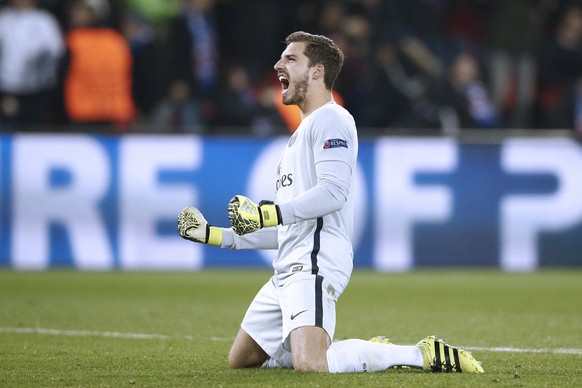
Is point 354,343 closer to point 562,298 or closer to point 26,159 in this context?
point 562,298

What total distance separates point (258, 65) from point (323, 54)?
9.13 m

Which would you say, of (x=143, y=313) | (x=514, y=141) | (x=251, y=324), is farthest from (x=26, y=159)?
(x=251, y=324)

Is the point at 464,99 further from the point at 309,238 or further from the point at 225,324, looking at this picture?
the point at 309,238

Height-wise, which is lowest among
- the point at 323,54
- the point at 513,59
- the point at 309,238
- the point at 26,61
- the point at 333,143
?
the point at 309,238

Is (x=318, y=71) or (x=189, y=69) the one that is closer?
(x=318, y=71)

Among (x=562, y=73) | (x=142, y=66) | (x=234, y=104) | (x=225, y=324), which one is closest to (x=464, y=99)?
(x=562, y=73)

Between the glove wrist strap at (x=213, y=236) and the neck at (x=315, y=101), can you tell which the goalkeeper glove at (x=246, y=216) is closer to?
the glove wrist strap at (x=213, y=236)

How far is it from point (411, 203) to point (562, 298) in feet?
8.29

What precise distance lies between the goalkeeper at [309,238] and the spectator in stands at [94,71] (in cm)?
730

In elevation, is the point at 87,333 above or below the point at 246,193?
below

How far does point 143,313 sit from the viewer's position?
30.3 feet

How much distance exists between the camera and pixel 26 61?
13203mm

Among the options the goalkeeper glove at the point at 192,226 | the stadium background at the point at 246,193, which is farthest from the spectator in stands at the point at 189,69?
the goalkeeper glove at the point at 192,226

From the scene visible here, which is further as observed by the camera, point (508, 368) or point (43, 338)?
point (43, 338)
